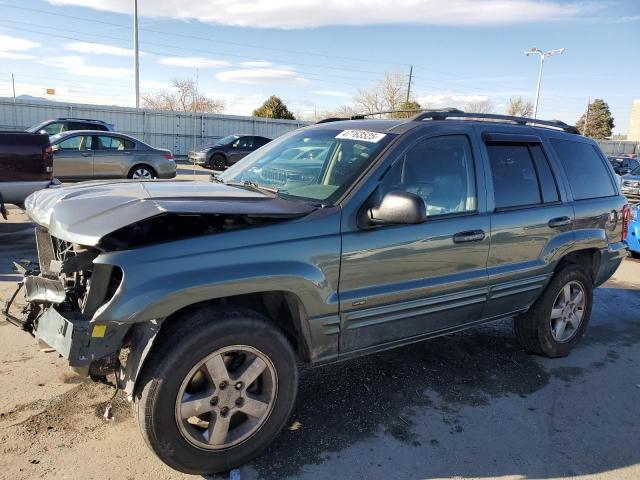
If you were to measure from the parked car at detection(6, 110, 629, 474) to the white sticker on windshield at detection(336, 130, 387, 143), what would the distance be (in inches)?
0.8

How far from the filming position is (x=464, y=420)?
3.50m

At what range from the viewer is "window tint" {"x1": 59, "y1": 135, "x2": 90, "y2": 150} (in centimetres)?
1330

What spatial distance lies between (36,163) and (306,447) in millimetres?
7299

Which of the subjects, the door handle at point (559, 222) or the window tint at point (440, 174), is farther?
the door handle at point (559, 222)

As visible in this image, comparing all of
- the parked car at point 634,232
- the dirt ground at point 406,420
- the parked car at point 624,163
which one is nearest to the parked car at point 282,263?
the dirt ground at point 406,420

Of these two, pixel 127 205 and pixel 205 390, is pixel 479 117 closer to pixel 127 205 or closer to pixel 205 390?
pixel 127 205

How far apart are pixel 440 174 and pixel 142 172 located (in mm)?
12185

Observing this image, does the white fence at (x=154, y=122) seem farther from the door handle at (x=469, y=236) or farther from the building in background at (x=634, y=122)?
the building in background at (x=634, y=122)

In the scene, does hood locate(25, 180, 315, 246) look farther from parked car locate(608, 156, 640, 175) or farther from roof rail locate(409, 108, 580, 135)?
parked car locate(608, 156, 640, 175)

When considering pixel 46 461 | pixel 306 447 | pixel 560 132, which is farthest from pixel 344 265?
pixel 560 132

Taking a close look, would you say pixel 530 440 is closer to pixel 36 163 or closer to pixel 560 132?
pixel 560 132

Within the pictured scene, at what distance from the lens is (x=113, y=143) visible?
13930 mm

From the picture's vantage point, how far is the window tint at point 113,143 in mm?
13742

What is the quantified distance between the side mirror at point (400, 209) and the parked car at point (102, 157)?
1216 centimetres
